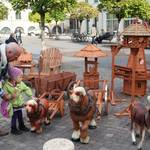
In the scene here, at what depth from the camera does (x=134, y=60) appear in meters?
7.75

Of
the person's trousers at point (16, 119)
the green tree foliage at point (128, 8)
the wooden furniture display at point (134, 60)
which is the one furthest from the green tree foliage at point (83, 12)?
the person's trousers at point (16, 119)

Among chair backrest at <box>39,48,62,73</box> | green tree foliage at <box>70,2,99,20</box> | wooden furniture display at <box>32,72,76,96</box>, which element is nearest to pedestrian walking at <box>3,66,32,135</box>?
wooden furniture display at <box>32,72,76,96</box>

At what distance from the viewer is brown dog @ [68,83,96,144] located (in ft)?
18.6

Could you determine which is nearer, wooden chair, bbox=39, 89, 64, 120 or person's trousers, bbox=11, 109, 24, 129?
person's trousers, bbox=11, 109, 24, 129

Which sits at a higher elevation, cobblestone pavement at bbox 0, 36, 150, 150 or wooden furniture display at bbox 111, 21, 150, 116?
wooden furniture display at bbox 111, 21, 150, 116

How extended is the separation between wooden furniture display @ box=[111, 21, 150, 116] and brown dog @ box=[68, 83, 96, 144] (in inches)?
68.8

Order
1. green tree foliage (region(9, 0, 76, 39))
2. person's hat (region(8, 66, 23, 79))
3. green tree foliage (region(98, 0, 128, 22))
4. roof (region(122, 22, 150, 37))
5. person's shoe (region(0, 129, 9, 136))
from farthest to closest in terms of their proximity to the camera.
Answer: green tree foliage (region(98, 0, 128, 22)), green tree foliage (region(9, 0, 76, 39)), roof (region(122, 22, 150, 37)), person's shoe (region(0, 129, 9, 136)), person's hat (region(8, 66, 23, 79))

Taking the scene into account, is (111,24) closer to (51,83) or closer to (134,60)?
(51,83)

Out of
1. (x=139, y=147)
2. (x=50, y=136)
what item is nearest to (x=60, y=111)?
(x=50, y=136)

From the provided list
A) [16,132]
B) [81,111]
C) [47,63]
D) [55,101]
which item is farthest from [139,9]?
[81,111]

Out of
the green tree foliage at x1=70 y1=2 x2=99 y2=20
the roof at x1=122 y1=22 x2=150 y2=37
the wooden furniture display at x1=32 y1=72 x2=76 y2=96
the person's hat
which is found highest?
the green tree foliage at x1=70 y1=2 x2=99 y2=20

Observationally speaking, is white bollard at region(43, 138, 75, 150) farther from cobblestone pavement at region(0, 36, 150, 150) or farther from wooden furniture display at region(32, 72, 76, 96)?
wooden furniture display at region(32, 72, 76, 96)

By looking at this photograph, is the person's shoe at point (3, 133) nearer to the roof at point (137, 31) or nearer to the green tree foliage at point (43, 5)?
the roof at point (137, 31)

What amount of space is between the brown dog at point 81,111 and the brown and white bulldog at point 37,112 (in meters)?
0.67
